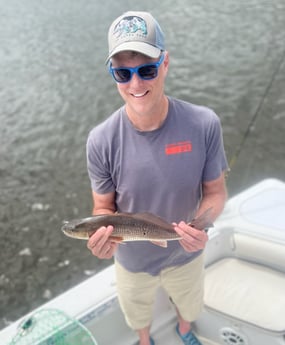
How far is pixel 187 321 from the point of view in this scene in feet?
12.8

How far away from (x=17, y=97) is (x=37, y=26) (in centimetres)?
374

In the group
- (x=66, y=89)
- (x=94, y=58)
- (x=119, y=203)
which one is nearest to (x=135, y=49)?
(x=119, y=203)

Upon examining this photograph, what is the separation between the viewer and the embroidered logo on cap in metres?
2.43

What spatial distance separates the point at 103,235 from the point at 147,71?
0.99 metres

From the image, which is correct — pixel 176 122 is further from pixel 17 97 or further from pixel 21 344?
pixel 17 97

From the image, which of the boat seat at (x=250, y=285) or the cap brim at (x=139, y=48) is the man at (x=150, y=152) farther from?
the boat seat at (x=250, y=285)

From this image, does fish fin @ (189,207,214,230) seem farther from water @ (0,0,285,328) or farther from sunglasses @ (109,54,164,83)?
water @ (0,0,285,328)

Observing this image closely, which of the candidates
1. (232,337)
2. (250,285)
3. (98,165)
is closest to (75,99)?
(250,285)

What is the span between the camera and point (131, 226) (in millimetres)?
2623

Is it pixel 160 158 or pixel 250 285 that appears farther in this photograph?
pixel 250 285

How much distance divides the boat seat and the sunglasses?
2.31 meters

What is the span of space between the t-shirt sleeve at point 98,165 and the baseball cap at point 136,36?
0.55 meters

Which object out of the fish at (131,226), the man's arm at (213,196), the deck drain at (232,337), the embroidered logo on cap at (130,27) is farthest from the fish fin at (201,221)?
the deck drain at (232,337)

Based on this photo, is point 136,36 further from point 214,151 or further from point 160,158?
point 214,151
